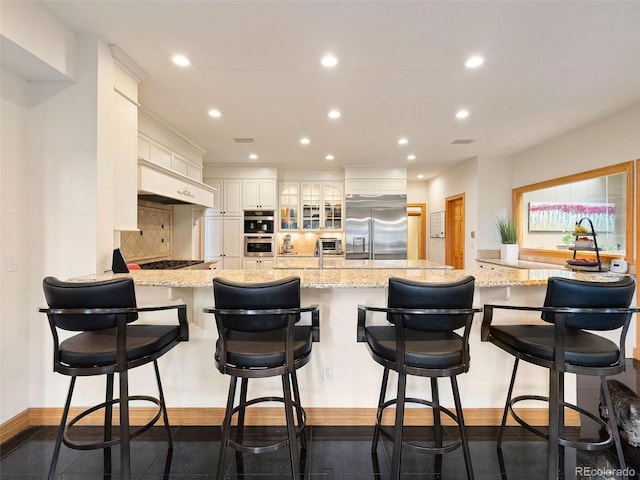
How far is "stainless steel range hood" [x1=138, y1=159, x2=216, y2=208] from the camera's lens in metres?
2.58

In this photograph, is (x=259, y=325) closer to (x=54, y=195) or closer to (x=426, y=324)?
(x=426, y=324)

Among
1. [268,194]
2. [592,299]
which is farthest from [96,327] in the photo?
[268,194]

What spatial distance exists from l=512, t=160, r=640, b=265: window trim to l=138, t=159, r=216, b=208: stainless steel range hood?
14.9 feet

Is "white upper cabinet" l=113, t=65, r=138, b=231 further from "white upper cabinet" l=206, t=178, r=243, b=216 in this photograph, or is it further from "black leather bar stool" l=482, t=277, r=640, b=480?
"white upper cabinet" l=206, t=178, r=243, b=216

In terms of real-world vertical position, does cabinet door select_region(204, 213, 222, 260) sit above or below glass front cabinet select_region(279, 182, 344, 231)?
below

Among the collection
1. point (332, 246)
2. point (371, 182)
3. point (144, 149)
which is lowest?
point (332, 246)

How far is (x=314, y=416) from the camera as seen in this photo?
2057 millimetres

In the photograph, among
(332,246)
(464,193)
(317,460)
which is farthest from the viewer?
(332,246)

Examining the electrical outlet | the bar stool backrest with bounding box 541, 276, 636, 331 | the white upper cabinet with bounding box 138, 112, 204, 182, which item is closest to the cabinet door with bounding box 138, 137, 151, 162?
the white upper cabinet with bounding box 138, 112, 204, 182

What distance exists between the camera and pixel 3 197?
1942mm

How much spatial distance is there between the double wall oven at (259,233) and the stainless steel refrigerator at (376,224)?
4.63ft

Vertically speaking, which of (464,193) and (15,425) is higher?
(464,193)

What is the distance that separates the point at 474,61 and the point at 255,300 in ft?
7.95

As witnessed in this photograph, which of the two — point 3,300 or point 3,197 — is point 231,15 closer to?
point 3,197
